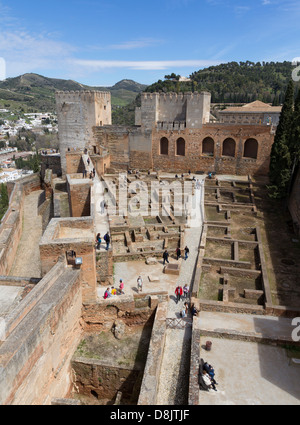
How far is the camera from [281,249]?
14.0 m

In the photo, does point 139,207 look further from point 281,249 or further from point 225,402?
point 225,402

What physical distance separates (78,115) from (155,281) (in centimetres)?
1597

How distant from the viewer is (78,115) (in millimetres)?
22875

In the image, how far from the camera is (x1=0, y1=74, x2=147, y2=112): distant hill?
144 meters

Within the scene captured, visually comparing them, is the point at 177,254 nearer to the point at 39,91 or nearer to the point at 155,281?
the point at 155,281

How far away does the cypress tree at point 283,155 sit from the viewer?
17.9 meters

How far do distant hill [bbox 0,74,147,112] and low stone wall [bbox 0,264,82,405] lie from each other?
396ft

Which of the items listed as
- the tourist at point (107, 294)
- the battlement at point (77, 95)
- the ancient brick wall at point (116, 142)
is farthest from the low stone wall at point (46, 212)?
the tourist at point (107, 294)

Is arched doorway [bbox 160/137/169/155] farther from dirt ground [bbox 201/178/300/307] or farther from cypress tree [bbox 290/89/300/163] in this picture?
cypress tree [bbox 290/89/300/163]

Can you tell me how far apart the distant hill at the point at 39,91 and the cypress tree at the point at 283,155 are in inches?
4318

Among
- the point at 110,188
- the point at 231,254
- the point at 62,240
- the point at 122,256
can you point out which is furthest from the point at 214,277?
the point at 110,188

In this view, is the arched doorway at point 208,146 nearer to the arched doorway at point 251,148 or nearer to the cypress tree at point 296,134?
the arched doorway at point 251,148

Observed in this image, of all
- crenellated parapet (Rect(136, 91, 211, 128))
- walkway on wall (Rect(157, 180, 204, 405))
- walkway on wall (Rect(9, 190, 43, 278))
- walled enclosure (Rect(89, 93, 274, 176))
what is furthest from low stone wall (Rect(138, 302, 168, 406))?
crenellated parapet (Rect(136, 91, 211, 128))

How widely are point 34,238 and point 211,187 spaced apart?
11472mm
